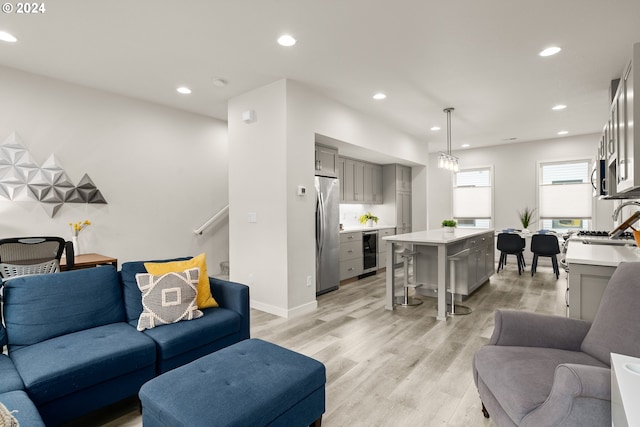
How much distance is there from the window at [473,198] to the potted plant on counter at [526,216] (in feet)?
2.11

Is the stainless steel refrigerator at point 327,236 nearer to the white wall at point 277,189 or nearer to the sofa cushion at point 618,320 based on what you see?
the white wall at point 277,189

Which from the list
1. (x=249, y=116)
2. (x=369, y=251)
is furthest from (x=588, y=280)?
(x=369, y=251)

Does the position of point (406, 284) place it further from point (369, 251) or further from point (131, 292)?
point (131, 292)

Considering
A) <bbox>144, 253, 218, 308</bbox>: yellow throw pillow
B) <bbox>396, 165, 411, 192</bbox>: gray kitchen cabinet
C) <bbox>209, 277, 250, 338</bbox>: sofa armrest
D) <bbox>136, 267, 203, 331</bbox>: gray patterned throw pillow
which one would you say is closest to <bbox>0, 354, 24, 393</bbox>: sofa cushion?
<bbox>136, 267, 203, 331</bbox>: gray patterned throw pillow

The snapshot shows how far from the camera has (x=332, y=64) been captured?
3.53 meters

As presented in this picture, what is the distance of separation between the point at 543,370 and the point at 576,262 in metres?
1.10

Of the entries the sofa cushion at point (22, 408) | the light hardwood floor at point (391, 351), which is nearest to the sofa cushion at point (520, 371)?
the light hardwood floor at point (391, 351)

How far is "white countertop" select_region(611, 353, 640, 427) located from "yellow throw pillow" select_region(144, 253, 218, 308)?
8.03 feet

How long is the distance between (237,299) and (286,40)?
2324 mm

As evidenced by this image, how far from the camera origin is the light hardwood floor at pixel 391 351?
207cm

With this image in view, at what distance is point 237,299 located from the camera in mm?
2656

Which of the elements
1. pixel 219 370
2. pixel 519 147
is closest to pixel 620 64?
pixel 519 147

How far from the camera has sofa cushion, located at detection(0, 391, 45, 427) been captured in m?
1.31

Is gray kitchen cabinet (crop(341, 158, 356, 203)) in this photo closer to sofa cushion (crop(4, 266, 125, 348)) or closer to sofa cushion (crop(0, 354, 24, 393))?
sofa cushion (crop(4, 266, 125, 348))
